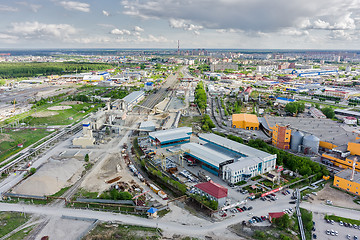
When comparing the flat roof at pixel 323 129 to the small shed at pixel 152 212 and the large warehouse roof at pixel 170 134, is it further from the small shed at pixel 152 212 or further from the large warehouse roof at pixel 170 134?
the small shed at pixel 152 212

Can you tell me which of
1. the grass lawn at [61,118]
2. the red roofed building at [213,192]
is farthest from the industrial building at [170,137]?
the grass lawn at [61,118]

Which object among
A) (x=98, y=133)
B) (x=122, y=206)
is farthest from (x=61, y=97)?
(x=122, y=206)

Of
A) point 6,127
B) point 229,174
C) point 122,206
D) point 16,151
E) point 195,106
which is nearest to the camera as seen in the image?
point 122,206

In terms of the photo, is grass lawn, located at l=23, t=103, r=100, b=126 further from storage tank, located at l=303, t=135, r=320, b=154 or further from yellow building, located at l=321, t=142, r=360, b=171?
yellow building, located at l=321, t=142, r=360, b=171

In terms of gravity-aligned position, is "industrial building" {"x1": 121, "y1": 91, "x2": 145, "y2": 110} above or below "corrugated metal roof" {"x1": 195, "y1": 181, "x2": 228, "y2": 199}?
above

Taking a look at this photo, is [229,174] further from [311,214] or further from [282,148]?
[282,148]

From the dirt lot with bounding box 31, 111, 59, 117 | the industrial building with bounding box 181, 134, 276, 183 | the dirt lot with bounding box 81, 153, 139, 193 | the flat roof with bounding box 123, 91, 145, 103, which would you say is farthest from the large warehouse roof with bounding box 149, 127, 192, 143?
the dirt lot with bounding box 31, 111, 59, 117
